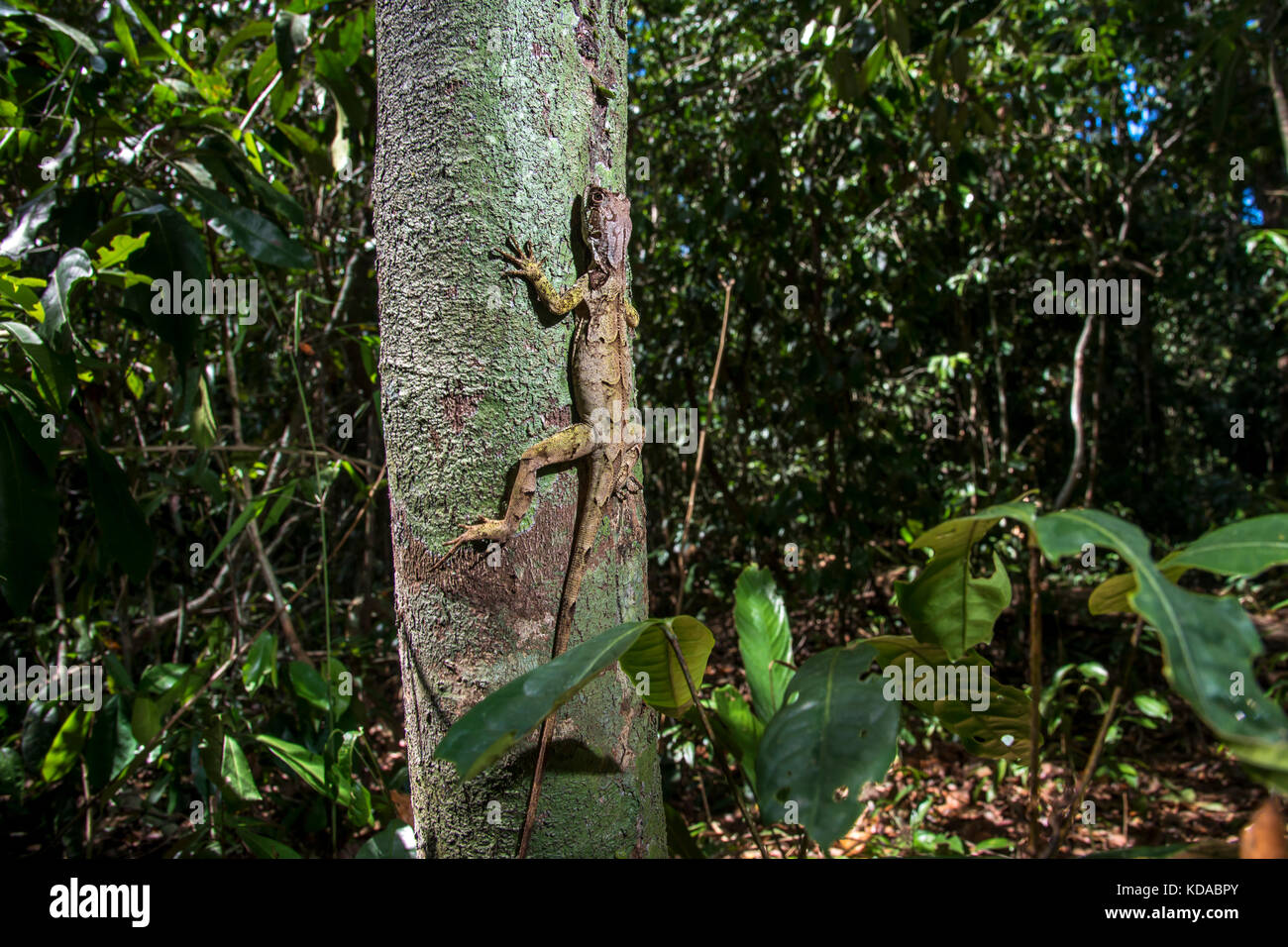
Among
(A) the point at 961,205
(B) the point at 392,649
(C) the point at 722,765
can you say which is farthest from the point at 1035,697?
(A) the point at 961,205

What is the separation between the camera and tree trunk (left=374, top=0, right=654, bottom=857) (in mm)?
1016

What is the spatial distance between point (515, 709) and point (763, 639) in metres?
1.08

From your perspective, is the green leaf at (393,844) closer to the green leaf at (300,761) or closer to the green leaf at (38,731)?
the green leaf at (300,761)

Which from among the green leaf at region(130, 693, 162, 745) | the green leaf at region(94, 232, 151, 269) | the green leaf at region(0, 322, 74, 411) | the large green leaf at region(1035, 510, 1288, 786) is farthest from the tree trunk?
the green leaf at region(130, 693, 162, 745)

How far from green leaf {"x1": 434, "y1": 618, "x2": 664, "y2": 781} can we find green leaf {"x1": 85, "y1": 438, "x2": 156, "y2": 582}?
145 centimetres

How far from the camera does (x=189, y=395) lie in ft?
6.93

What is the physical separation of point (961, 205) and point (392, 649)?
3924mm

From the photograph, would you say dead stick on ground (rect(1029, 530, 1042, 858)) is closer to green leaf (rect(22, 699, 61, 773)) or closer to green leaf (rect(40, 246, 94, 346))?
green leaf (rect(40, 246, 94, 346))

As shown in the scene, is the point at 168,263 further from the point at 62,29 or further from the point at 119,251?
the point at 62,29

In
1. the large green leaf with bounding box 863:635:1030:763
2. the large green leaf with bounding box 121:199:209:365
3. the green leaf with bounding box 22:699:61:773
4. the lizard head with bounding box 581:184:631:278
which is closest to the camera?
the large green leaf with bounding box 863:635:1030:763

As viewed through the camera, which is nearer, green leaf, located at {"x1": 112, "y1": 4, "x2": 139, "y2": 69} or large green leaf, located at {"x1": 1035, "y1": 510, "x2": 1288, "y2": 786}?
large green leaf, located at {"x1": 1035, "y1": 510, "x2": 1288, "y2": 786}

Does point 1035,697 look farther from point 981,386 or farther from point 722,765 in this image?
point 981,386

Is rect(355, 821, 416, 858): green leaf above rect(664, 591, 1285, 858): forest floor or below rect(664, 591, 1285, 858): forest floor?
above
